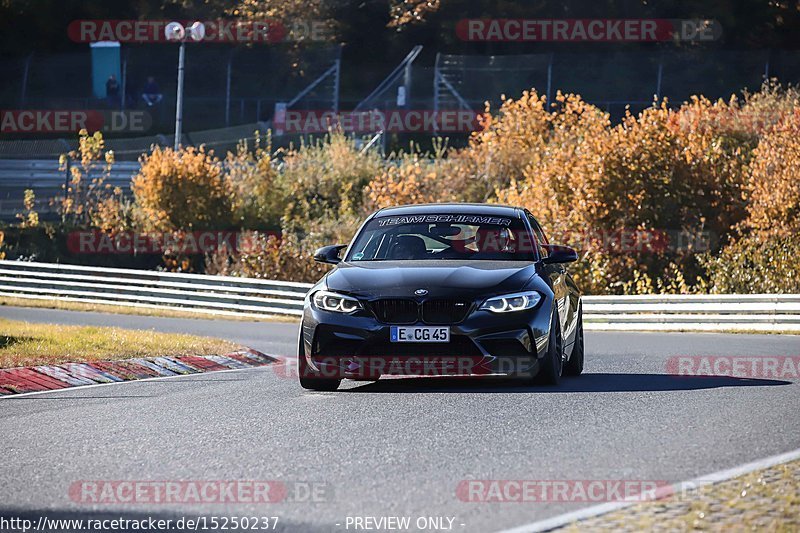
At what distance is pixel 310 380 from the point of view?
12.5m

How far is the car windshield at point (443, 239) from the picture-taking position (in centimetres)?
1327

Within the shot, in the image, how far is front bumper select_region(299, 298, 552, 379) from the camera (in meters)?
11.8

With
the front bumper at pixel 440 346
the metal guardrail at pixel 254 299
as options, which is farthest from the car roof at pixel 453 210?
the metal guardrail at pixel 254 299

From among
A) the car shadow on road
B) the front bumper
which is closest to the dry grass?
the car shadow on road

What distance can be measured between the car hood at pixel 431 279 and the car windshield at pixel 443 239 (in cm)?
47

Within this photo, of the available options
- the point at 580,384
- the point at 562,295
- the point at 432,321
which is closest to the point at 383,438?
the point at 432,321

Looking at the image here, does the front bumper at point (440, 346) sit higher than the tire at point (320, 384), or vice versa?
the front bumper at point (440, 346)

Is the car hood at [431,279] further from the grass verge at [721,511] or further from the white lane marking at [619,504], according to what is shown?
the grass verge at [721,511]

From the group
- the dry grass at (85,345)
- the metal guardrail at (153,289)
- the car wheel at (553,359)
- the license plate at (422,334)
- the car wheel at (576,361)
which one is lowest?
the metal guardrail at (153,289)

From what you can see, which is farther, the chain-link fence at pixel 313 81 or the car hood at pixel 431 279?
the chain-link fence at pixel 313 81

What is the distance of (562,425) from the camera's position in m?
10.0

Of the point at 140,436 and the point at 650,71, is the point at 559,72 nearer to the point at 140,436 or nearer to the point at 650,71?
the point at 650,71

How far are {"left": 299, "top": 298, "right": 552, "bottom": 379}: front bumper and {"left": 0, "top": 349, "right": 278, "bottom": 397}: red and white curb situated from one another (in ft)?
10.7

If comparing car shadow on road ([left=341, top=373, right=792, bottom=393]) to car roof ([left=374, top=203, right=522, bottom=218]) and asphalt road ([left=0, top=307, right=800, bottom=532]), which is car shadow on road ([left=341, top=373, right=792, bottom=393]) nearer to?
asphalt road ([left=0, top=307, right=800, bottom=532])
